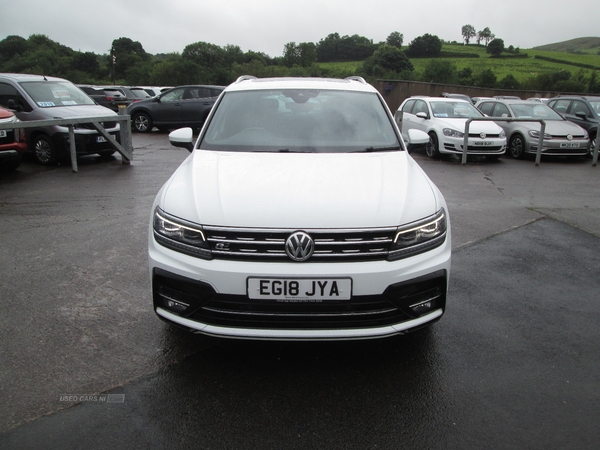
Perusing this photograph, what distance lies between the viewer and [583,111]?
47.7ft

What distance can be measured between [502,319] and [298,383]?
70.7 inches

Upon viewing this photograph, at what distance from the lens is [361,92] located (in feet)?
15.2

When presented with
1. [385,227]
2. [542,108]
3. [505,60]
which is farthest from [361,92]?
[505,60]

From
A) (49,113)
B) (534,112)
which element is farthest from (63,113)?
(534,112)

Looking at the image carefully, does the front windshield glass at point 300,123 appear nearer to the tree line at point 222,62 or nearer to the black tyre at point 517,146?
the black tyre at point 517,146

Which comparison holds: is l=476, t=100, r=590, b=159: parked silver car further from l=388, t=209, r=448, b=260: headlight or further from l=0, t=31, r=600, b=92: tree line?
l=0, t=31, r=600, b=92: tree line

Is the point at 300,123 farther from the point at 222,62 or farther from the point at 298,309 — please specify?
the point at 222,62

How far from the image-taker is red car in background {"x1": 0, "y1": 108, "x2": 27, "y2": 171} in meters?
8.80

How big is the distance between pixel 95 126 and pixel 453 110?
29.8ft

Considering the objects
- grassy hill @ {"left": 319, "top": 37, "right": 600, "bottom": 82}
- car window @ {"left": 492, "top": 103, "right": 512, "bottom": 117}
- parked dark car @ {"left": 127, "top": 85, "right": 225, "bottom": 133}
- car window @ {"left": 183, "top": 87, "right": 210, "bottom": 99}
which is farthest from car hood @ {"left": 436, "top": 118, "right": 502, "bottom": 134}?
grassy hill @ {"left": 319, "top": 37, "right": 600, "bottom": 82}

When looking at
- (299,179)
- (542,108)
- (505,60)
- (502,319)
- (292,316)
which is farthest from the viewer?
(505,60)

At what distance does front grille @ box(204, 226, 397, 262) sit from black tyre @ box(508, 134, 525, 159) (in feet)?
39.6

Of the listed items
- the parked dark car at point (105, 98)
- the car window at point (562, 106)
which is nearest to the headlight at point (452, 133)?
the car window at point (562, 106)

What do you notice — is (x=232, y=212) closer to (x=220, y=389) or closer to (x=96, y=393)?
(x=220, y=389)
